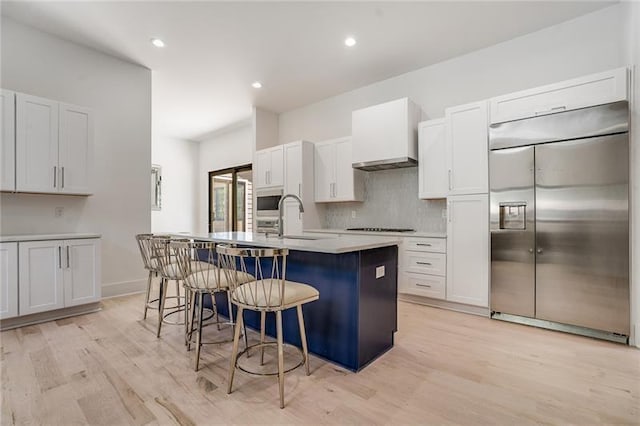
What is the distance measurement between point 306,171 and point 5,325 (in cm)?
387

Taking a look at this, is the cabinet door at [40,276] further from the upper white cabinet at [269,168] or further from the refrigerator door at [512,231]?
the refrigerator door at [512,231]

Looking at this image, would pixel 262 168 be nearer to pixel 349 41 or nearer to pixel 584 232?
pixel 349 41

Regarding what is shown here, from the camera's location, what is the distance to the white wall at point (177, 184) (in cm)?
749

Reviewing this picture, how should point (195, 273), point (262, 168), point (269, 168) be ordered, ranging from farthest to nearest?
point (262, 168) < point (269, 168) < point (195, 273)

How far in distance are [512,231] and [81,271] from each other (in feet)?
14.7

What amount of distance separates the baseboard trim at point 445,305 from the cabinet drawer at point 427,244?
1.99 ft

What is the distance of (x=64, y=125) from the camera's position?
11.0 feet

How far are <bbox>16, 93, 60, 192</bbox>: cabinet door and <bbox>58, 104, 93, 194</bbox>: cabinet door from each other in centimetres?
5

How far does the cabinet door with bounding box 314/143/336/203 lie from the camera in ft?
16.1

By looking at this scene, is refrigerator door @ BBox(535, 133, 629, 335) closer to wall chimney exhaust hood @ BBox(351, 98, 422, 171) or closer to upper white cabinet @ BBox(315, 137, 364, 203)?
wall chimney exhaust hood @ BBox(351, 98, 422, 171)

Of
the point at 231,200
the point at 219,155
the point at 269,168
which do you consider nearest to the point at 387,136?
the point at 269,168

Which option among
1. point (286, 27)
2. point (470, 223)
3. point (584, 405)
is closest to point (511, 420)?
point (584, 405)

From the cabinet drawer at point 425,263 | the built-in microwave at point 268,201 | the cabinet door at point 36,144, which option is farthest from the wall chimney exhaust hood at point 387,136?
the cabinet door at point 36,144

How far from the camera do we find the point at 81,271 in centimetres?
330
